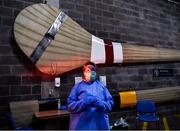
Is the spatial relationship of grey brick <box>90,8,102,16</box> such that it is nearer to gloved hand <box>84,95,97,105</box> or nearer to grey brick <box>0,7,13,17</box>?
grey brick <box>0,7,13,17</box>

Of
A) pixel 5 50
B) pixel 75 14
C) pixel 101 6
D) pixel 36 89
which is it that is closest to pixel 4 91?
pixel 36 89

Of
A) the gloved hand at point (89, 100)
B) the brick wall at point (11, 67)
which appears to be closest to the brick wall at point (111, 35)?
the brick wall at point (11, 67)

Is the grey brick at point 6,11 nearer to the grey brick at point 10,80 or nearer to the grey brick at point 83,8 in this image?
the grey brick at point 10,80

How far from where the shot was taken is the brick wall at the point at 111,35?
335 centimetres

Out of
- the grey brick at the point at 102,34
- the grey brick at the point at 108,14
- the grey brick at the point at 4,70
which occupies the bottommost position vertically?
the grey brick at the point at 4,70

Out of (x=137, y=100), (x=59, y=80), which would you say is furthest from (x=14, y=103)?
(x=137, y=100)

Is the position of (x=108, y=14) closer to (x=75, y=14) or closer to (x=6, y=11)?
(x=75, y=14)

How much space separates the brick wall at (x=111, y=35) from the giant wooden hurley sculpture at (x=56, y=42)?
0.19 m

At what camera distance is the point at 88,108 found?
96.0 inches

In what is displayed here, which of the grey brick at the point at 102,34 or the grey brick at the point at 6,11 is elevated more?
the grey brick at the point at 6,11

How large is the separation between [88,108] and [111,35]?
2342mm

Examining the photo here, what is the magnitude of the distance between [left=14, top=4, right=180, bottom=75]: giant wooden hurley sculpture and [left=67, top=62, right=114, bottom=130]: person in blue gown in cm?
109

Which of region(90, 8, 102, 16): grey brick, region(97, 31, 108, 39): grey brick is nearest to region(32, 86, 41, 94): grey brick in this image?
region(97, 31, 108, 39): grey brick

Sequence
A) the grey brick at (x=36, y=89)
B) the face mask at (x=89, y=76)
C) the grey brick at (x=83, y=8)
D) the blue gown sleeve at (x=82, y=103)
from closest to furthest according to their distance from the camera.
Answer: the blue gown sleeve at (x=82, y=103), the face mask at (x=89, y=76), the grey brick at (x=36, y=89), the grey brick at (x=83, y=8)
